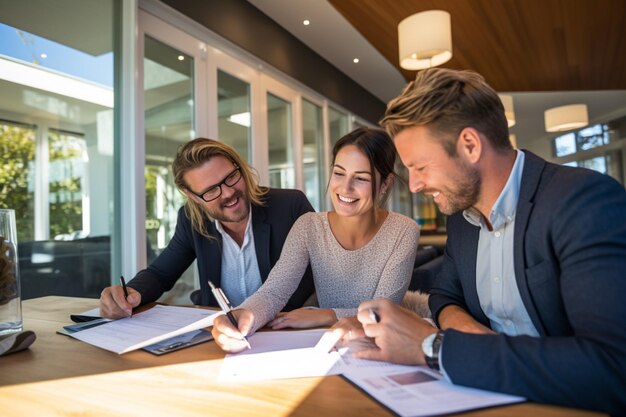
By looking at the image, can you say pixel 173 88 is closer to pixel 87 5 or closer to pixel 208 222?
pixel 87 5

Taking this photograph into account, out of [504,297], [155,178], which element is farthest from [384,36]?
[504,297]

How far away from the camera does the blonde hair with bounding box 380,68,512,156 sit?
3.34 feet

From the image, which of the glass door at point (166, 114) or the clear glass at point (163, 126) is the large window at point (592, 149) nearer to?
the glass door at point (166, 114)

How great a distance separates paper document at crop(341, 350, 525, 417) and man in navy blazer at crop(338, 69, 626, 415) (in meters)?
0.02

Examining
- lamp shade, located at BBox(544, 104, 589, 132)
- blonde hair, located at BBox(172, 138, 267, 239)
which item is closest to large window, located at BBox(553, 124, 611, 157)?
lamp shade, located at BBox(544, 104, 589, 132)

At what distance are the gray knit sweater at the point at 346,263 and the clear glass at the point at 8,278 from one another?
0.68 m

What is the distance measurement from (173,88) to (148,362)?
9.47ft

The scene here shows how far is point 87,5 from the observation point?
9.31ft

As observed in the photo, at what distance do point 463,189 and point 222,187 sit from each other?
1148mm

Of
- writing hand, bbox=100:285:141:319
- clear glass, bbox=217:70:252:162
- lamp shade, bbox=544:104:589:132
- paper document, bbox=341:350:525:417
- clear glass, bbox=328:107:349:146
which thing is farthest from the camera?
lamp shade, bbox=544:104:589:132

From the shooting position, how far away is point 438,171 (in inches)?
41.9

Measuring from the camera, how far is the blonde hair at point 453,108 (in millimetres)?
1018

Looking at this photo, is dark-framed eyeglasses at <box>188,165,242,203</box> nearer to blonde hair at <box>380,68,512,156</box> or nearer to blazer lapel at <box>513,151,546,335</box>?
blonde hair at <box>380,68,512,156</box>

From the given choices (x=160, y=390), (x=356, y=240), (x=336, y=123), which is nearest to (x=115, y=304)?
(x=160, y=390)
